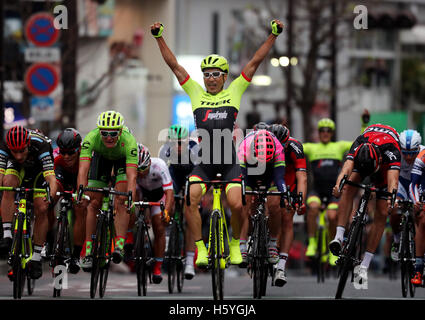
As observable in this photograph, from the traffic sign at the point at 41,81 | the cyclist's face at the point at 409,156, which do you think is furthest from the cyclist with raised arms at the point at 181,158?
the traffic sign at the point at 41,81

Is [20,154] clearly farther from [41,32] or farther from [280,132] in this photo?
[41,32]

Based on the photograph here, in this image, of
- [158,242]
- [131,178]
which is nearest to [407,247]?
[158,242]

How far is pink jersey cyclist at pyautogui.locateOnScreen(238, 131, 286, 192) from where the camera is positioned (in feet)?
48.4

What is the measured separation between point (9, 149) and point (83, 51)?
83.1 feet

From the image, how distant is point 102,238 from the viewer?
14.2m

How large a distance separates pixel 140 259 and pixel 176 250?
59.1 inches

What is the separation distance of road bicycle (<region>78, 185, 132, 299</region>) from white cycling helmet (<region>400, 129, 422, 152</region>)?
14.1ft

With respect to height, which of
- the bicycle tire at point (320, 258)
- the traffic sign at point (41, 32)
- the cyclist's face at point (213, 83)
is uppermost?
the traffic sign at point (41, 32)

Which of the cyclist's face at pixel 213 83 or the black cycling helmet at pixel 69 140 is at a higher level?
the cyclist's face at pixel 213 83

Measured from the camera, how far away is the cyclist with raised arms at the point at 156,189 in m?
16.0

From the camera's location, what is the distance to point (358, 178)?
46.8 ft

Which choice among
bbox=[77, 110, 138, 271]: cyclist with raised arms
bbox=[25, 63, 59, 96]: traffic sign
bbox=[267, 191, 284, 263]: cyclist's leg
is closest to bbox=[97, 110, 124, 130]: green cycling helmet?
bbox=[77, 110, 138, 271]: cyclist with raised arms

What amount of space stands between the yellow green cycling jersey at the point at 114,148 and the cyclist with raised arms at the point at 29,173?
446 mm

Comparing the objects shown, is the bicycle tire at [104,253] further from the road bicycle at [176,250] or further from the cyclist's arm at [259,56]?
the cyclist's arm at [259,56]
